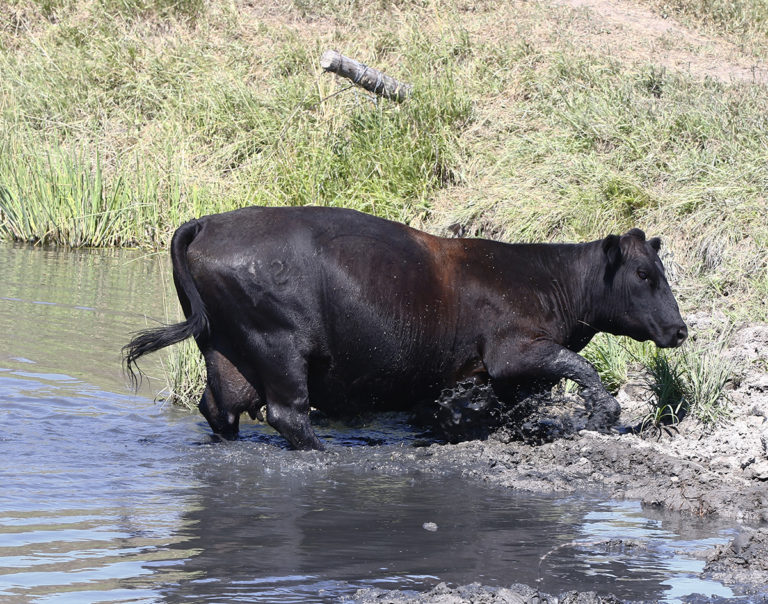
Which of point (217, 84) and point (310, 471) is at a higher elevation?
point (217, 84)

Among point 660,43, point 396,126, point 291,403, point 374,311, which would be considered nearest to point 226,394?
point 291,403

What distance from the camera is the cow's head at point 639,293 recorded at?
7.52 m

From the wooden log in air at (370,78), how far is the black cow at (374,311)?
7.26 metres

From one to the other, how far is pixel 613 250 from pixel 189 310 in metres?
2.80

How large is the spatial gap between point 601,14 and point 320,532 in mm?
14391

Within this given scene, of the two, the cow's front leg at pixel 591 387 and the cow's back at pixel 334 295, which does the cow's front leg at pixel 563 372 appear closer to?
the cow's front leg at pixel 591 387

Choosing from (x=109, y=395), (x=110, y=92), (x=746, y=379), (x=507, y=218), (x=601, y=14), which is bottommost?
(x=109, y=395)

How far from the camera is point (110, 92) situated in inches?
698

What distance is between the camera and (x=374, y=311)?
6.97 m

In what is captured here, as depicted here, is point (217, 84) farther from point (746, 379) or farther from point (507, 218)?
point (746, 379)

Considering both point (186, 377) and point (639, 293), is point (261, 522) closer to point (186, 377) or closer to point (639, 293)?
point (186, 377)

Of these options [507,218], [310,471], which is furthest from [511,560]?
[507,218]

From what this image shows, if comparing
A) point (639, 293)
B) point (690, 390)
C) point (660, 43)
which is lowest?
point (690, 390)

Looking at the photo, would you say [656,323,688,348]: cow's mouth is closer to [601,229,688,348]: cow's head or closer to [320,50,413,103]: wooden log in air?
[601,229,688,348]: cow's head
